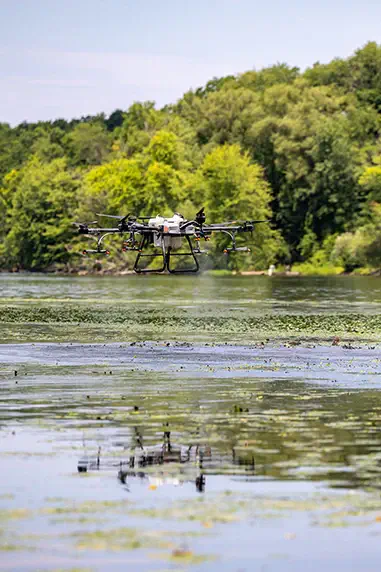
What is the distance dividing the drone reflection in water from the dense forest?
12070cm

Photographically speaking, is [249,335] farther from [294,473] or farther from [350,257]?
[350,257]

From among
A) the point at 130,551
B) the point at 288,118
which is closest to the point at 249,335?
the point at 130,551

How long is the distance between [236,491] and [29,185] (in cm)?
16452

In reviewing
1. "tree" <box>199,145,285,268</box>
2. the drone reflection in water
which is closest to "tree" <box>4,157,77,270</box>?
"tree" <box>199,145,285,268</box>

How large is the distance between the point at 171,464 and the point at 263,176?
486 ft

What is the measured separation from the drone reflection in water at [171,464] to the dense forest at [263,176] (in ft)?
396

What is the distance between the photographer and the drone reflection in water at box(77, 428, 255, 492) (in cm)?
1608

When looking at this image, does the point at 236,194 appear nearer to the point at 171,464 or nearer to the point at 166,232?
the point at 166,232

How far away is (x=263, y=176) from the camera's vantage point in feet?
538

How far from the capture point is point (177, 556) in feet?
40.9

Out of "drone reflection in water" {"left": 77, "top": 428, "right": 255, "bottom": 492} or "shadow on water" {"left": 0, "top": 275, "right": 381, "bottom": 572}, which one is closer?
"shadow on water" {"left": 0, "top": 275, "right": 381, "bottom": 572}

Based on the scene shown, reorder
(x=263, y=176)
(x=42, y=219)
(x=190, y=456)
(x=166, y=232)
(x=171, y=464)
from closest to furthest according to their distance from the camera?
(x=171, y=464), (x=190, y=456), (x=166, y=232), (x=263, y=176), (x=42, y=219)

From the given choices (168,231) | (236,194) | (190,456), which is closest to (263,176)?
(236,194)

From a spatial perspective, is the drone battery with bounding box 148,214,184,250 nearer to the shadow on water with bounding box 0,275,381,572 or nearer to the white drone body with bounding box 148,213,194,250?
the white drone body with bounding box 148,213,194,250
